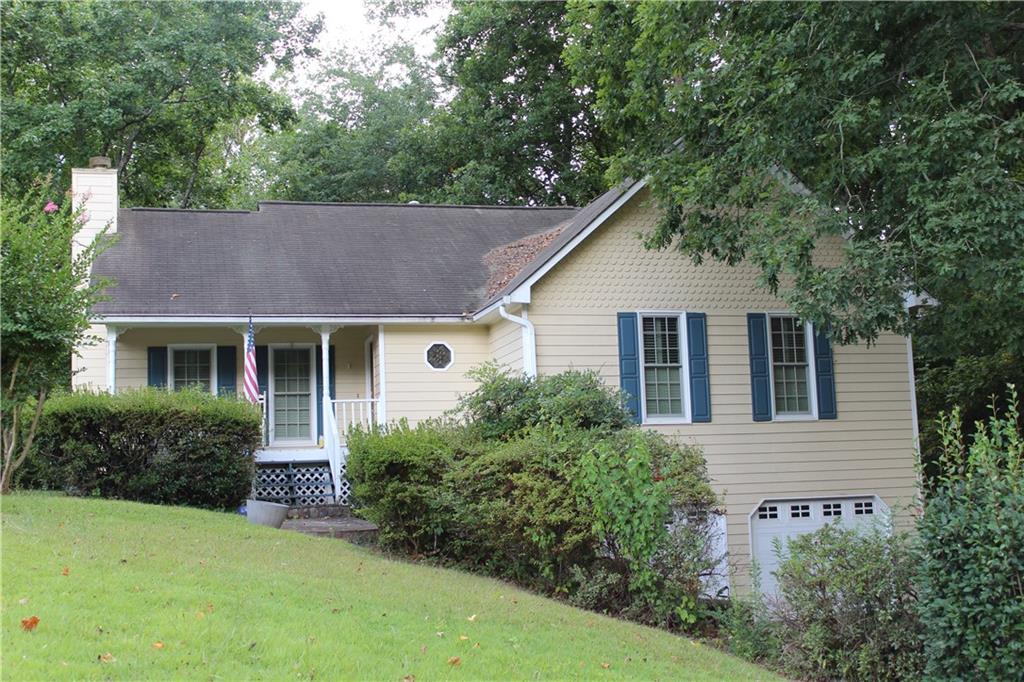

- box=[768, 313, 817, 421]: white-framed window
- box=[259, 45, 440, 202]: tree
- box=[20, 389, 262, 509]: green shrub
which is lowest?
box=[20, 389, 262, 509]: green shrub

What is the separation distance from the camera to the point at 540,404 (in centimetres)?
1139

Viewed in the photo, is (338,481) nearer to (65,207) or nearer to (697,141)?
(65,207)

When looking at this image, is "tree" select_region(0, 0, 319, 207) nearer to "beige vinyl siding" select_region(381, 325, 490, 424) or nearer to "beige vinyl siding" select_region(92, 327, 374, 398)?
"beige vinyl siding" select_region(92, 327, 374, 398)

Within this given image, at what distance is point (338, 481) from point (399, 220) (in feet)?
22.2

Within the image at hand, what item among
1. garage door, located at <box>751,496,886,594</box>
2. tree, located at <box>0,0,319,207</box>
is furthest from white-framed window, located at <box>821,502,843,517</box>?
tree, located at <box>0,0,319,207</box>

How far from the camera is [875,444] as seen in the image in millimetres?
15695

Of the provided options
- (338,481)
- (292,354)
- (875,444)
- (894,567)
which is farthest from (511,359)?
(894,567)

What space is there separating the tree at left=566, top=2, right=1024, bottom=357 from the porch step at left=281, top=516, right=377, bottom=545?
554 cm

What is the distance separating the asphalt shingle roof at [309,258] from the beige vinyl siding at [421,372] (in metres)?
0.43

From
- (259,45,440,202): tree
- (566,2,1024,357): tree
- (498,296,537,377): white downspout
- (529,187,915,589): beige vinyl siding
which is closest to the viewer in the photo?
(566,2,1024,357): tree

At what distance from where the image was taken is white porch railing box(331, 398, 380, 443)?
16.1m

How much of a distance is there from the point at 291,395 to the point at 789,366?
8.62m

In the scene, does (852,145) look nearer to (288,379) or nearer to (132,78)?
(288,379)

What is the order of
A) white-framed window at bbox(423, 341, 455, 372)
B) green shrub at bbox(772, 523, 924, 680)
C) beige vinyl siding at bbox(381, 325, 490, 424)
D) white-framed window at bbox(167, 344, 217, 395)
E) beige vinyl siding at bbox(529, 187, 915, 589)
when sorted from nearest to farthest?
green shrub at bbox(772, 523, 924, 680), beige vinyl siding at bbox(529, 187, 915, 589), beige vinyl siding at bbox(381, 325, 490, 424), white-framed window at bbox(423, 341, 455, 372), white-framed window at bbox(167, 344, 217, 395)
